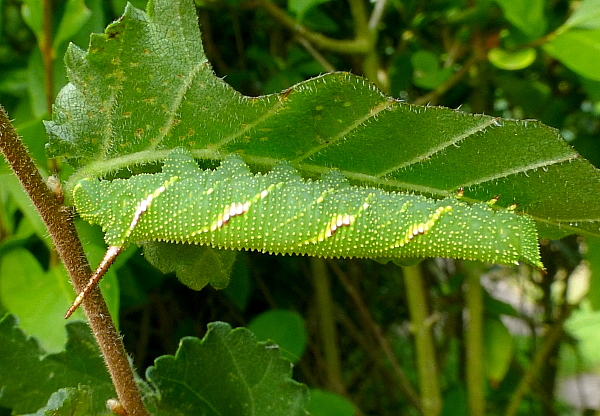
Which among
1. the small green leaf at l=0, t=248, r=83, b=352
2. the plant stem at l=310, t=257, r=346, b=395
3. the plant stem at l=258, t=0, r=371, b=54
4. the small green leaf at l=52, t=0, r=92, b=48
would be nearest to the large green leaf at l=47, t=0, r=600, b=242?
the small green leaf at l=0, t=248, r=83, b=352

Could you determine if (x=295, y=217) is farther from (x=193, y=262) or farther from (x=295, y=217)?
(x=193, y=262)

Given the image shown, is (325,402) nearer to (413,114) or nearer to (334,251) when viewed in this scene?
(334,251)

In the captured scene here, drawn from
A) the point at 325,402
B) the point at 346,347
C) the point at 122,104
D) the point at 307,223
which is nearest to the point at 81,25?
the point at 122,104

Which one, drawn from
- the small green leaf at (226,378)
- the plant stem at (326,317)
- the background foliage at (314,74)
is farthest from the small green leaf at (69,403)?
the plant stem at (326,317)

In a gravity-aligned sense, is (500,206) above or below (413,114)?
below

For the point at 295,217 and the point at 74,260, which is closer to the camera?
the point at 74,260

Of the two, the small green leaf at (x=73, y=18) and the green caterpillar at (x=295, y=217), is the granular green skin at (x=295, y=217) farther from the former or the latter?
the small green leaf at (x=73, y=18)

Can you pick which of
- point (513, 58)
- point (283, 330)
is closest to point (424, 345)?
point (283, 330)
